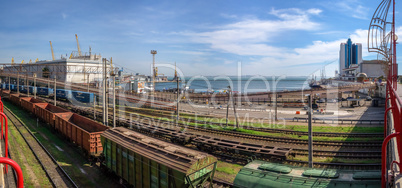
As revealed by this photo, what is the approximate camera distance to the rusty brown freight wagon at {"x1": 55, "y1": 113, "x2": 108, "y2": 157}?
1734cm

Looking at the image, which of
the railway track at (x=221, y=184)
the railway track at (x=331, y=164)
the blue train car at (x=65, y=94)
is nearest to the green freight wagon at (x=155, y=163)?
the railway track at (x=221, y=184)

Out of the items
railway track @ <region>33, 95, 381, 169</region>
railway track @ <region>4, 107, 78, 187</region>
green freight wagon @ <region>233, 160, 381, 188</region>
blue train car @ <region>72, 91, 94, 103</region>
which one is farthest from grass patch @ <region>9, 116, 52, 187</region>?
blue train car @ <region>72, 91, 94, 103</region>

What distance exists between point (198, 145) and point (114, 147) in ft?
29.0

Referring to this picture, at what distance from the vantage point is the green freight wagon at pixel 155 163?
9.87 metres

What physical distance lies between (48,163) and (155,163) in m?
11.8

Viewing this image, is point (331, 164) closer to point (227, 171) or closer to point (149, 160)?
point (227, 171)

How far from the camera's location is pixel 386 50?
19.8 m

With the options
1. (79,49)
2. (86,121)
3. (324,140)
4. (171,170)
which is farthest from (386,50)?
(79,49)

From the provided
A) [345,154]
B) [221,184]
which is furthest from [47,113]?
[345,154]

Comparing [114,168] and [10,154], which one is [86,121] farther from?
[114,168]

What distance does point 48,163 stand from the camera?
56.6ft

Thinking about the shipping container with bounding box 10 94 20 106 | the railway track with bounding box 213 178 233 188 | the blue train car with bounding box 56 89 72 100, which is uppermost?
the blue train car with bounding box 56 89 72 100

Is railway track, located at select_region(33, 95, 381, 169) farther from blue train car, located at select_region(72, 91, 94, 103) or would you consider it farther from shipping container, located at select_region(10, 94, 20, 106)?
shipping container, located at select_region(10, 94, 20, 106)

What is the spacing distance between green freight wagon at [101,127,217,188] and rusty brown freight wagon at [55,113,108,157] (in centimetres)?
330
